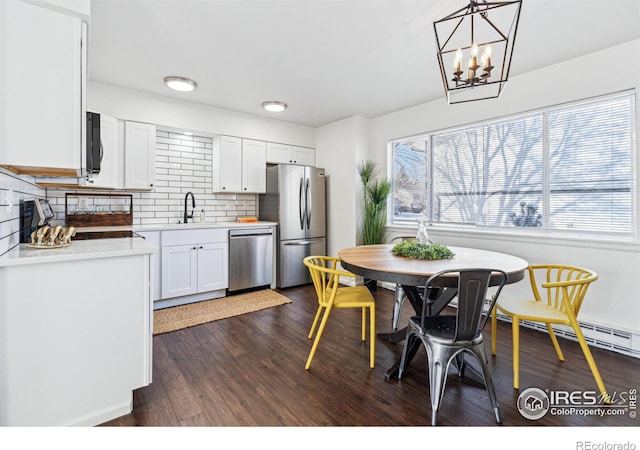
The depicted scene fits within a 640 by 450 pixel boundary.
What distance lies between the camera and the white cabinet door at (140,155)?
11.6 feet

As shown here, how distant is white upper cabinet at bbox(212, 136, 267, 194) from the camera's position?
4.26m

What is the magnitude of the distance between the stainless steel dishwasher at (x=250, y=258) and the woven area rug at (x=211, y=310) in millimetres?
192

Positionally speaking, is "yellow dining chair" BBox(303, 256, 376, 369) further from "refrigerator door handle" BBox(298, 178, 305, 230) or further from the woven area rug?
"refrigerator door handle" BBox(298, 178, 305, 230)

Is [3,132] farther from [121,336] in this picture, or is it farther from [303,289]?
[303,289]

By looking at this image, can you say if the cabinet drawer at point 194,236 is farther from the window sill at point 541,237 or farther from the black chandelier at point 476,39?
the black chandelier at point 476,39

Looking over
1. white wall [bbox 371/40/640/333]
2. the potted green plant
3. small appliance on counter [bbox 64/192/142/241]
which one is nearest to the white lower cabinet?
small appliance on counter [bbox 64/192/142/241]

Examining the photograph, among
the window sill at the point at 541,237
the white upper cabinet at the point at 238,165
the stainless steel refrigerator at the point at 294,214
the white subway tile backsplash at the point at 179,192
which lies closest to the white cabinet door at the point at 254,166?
the white upper cabinet at the point at 238,165

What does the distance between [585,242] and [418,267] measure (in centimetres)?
193

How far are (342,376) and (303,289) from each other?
238 cm

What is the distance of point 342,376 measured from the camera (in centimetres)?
213

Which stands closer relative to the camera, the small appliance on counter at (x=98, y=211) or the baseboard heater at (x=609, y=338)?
the baseboard heater at (x=609, y=338)

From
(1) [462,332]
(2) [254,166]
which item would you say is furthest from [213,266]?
(1) [462,332]

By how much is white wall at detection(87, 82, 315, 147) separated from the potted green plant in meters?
1.29
